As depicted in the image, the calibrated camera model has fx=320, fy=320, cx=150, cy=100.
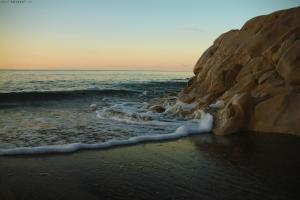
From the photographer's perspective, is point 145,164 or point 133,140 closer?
point 145,164

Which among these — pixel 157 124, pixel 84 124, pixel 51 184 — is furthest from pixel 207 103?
pixel 51 184

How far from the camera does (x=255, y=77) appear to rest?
10.9 meters

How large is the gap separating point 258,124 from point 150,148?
3.61m

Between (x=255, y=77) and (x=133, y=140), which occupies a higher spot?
(x=255, y=77)

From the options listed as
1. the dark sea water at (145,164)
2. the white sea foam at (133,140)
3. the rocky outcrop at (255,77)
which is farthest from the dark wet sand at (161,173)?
the rocky outcrop at (255,77)

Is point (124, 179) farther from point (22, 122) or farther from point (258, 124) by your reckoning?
point (22, 122)

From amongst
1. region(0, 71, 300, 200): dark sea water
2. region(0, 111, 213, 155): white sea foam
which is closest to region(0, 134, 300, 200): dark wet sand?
region(0, 71, 300, 200): dark sea water

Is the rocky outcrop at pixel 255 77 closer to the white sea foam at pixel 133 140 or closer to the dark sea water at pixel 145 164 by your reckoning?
the white sea foam at pixel 133 140

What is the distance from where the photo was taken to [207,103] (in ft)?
39.5

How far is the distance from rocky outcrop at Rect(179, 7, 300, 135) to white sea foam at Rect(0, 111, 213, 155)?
42 cm

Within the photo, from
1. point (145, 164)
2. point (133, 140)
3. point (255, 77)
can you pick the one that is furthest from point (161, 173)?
point (255, 77)

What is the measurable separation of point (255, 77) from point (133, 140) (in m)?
5.11

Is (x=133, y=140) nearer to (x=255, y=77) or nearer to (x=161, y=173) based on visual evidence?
(x=161, y=173)

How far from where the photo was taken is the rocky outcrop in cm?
920
